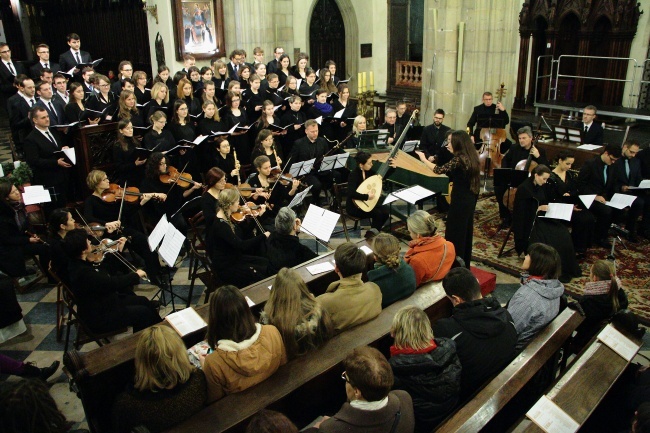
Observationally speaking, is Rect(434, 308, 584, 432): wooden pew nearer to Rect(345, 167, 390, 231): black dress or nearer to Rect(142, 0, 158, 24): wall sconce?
Rect(345, 167, 390, 231): black dress

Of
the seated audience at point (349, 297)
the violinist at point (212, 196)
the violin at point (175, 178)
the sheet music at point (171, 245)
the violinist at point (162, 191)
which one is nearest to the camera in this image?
the seated audience at point (349, 297)

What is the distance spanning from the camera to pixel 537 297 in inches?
148

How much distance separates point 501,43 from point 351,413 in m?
8.62

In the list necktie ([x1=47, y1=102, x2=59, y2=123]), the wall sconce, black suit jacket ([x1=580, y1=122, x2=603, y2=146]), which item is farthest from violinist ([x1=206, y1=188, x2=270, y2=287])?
the wall sconce

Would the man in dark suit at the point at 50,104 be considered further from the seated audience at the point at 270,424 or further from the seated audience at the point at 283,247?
the seated audience at the point at 270,424

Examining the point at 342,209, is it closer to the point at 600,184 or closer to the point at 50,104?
the point at 600,184

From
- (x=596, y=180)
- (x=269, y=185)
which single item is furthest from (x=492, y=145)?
(x=269, y=185)

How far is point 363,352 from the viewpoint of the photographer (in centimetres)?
264

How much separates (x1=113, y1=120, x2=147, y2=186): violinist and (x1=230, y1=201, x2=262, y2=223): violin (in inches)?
72.3

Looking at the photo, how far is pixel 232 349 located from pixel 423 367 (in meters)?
1.03

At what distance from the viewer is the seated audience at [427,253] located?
14.4 feet

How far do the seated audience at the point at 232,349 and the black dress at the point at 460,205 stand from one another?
9.36 ft

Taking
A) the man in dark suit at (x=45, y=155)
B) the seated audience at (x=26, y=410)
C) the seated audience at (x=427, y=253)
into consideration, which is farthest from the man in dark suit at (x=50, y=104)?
the seated audience at (x=26, y=410)

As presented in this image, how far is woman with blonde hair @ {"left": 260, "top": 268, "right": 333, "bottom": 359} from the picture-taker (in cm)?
334
